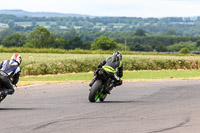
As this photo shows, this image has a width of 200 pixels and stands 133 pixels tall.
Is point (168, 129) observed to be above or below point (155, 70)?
above

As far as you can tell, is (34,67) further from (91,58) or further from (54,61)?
(91,58)

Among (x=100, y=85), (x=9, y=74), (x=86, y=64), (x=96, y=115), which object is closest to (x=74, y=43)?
(x=86, y=64)

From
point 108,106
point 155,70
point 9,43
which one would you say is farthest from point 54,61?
point 9,43

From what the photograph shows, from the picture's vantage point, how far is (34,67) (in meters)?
35.1

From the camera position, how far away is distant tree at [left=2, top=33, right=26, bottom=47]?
154250 millimetres

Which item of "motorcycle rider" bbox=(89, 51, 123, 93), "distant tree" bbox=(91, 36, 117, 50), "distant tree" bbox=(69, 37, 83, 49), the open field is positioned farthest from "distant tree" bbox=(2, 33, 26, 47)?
"motorcycle rider" bbox=(89, 51, 123, 93)

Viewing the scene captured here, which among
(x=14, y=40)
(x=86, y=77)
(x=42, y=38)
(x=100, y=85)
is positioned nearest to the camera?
(x=100, y=85)

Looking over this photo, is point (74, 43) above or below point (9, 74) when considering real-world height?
below

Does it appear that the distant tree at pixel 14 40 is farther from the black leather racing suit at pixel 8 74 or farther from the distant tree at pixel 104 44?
the black leather racing suit at pixel 8 74

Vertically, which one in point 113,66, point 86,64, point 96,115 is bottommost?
point 86,64

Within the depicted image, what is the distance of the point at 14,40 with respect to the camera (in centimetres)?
15675

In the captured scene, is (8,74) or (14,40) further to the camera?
(14,40)

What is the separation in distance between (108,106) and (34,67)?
22375 mm

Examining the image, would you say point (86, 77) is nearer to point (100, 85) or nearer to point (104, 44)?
point (100, 85)
